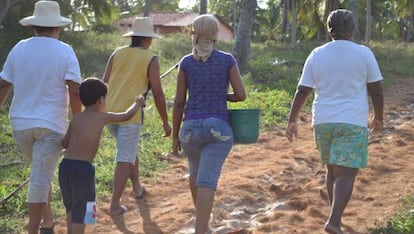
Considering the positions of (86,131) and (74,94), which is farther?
(74,94)

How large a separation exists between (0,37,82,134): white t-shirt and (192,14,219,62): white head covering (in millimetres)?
854

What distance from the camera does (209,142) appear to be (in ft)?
14.8

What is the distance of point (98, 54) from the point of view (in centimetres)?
2203

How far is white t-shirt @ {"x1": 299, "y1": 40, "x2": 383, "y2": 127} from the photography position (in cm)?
462

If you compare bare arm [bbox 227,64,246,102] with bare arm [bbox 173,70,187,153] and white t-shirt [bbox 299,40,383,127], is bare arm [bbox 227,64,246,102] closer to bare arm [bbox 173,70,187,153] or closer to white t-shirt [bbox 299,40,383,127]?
bare arm [bbox 173,70,187,153]

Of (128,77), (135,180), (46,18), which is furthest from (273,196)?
(46,18)

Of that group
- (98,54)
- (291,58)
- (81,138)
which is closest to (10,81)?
(81,138)

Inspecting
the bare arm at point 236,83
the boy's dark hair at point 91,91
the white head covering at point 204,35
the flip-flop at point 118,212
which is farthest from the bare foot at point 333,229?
the flip-flop at point 118,212

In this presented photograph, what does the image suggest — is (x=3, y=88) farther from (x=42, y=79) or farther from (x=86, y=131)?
(x=86, y=131)

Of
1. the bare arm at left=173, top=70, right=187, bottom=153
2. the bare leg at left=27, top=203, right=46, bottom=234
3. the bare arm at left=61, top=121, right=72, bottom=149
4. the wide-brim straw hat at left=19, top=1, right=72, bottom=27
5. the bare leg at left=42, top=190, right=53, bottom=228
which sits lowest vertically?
the bare leg at left=42, top=190, right=53, bottom=228

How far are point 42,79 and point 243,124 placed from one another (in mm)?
1426

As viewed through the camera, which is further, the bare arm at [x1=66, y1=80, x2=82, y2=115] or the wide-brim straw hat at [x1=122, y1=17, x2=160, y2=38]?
the wide-brim straw hat at [x1=122, y1=17, x2=160, y2=38]

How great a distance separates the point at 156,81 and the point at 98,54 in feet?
55.6

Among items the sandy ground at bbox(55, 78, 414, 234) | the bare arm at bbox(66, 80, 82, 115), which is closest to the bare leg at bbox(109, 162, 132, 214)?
the sandy ground at bbox(55, 78, 414, 234)
